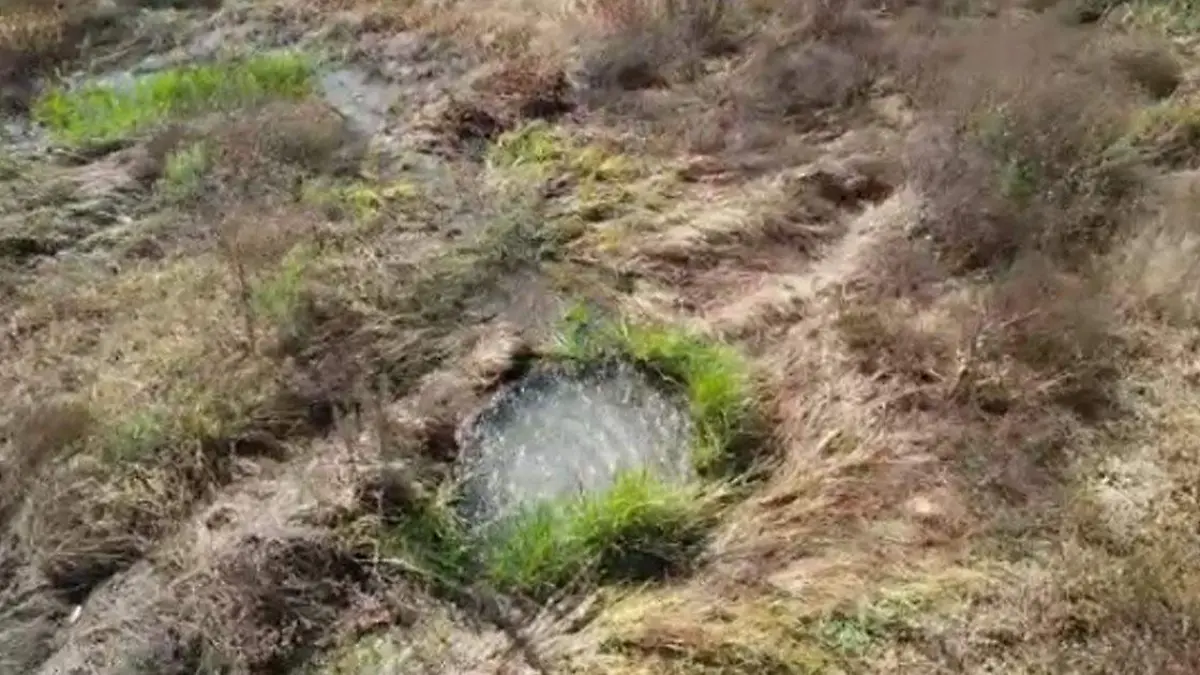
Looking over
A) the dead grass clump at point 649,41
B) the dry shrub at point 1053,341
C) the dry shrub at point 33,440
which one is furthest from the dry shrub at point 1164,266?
the dry shrub at point 33,440

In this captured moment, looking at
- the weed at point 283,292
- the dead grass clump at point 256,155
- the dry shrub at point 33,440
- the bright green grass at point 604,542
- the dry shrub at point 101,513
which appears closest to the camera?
the bright green grass at point 604,542

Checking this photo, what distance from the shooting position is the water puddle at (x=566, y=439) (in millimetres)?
4293

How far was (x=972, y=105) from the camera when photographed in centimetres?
550

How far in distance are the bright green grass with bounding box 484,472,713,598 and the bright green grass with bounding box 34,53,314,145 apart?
3.27 m

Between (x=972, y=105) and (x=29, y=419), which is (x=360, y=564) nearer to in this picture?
(x=29, y=419)

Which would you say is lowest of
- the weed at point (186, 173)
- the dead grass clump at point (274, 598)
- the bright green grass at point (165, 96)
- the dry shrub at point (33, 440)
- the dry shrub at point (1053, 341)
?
the dead grass clump at point (274, 598)

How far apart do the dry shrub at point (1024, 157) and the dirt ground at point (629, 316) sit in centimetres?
2

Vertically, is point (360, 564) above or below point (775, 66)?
below

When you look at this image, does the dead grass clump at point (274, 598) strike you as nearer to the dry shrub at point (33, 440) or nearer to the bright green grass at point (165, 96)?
the dry shrub at point (33, 440)

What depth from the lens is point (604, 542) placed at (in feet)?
12.8

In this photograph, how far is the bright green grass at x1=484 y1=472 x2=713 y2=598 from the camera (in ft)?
12.7

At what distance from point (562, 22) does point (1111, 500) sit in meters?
4.00

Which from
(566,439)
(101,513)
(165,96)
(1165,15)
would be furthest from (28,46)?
(1165,15)

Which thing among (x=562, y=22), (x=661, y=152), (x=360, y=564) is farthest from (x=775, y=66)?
(x=360, y=564)
